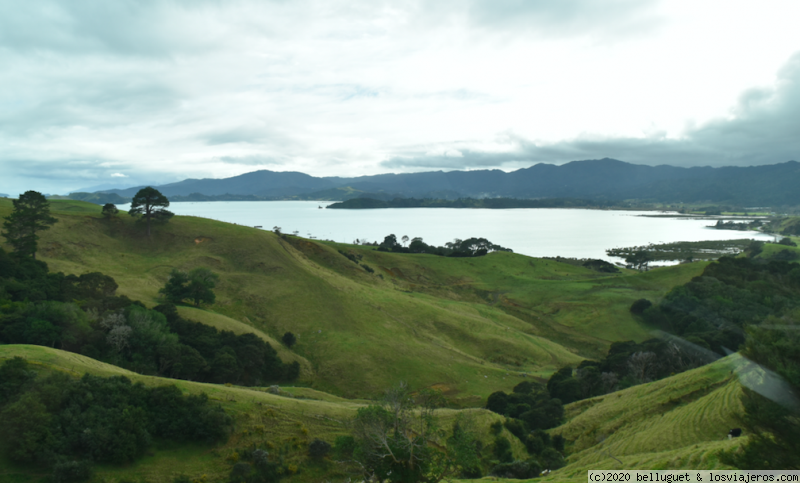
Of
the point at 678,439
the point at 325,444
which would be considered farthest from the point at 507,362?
the point at 325,444

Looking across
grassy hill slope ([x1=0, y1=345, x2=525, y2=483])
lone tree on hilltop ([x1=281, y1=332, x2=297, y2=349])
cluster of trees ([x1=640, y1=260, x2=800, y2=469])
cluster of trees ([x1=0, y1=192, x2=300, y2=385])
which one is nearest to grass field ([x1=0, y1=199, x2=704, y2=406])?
lone tree on hilltop ([x1=281, y1=332, x2=297, y2=349])

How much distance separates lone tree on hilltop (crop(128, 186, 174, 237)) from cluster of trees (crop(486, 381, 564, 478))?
157ft

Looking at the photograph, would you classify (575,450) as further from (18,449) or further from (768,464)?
(18,449)

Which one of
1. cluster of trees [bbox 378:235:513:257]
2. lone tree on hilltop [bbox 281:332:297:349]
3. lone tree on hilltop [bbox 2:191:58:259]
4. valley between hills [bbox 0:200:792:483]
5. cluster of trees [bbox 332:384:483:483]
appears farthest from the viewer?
cluster of trees [bbox 378:235:513:257]

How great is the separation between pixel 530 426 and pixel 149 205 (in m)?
52.0

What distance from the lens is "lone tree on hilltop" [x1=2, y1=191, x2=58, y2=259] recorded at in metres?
38.7

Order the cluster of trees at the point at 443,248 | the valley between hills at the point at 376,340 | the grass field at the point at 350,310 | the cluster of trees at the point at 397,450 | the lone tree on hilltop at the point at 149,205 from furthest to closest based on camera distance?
the cluster of trees at the point at 443,248, the lone tree on hilltop at the point at 149,205, the grass field at the point at 350,310, the valley between hills at the point at 376,340, the cluster of trees at the point at 397,450

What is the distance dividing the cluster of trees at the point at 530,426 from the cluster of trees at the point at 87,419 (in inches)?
492

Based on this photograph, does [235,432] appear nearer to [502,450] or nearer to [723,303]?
[502,450]

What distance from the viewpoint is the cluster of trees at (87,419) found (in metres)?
13.4

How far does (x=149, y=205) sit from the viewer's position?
52781mm

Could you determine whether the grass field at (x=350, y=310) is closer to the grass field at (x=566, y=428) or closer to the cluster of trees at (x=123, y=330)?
the cluster of trees at (x=123, y=330)

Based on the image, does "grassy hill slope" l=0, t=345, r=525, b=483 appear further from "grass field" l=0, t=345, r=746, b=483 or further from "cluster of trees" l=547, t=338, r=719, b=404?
"cluster of trees" l=547, t=338, r=719, b=404

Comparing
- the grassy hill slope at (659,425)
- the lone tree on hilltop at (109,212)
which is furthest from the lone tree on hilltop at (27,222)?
the grassy hill slope at (659,425)
